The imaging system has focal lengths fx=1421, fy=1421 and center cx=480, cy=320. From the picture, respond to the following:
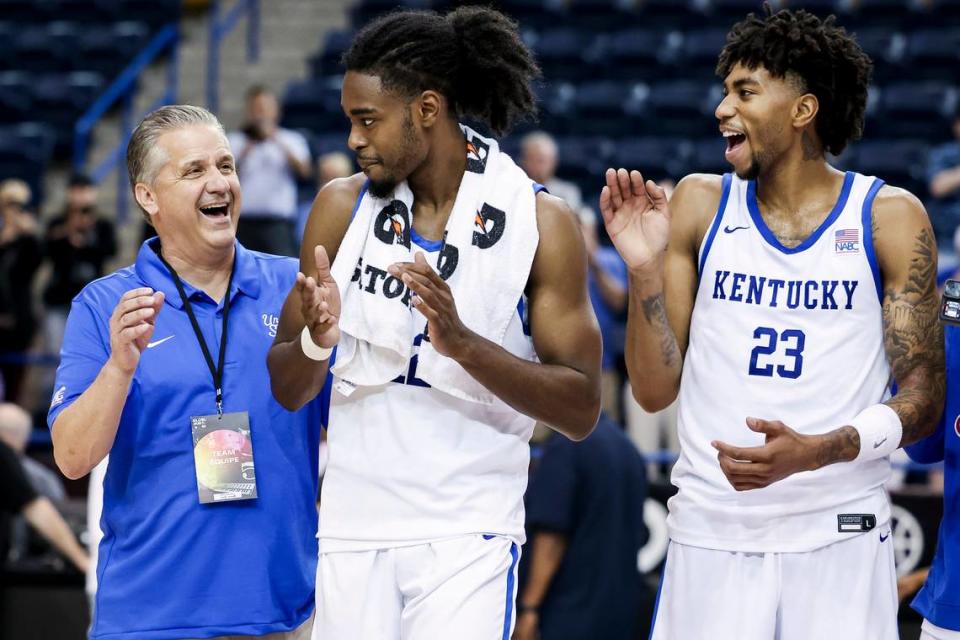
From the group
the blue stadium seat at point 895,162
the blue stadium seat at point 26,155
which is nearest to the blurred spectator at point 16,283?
the blue stadium seat at point 26,155

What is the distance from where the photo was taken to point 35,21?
1535cm

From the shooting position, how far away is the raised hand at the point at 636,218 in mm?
3557

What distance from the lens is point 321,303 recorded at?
3250 mm

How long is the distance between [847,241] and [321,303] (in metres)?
1.34

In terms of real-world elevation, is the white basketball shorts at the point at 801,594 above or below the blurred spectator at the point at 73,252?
below

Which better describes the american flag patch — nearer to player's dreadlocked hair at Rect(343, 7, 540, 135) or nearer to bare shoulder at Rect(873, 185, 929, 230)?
bare shoulder at Rect(873, 185, 929, 230)

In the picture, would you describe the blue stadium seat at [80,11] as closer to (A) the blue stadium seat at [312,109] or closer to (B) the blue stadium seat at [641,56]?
(A) the blue stadium seat at [312,109]

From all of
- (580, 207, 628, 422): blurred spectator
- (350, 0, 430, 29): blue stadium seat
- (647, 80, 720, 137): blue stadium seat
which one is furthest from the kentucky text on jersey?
(350, 0, 430, 29): blue stadium seat

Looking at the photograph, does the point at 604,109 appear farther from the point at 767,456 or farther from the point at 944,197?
the point at 767,456

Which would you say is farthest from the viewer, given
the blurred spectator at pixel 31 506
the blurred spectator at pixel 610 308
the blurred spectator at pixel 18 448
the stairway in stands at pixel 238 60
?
the stairway in stands at pixel 238 60

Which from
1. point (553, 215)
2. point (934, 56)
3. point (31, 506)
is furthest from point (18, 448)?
point (934, 56)

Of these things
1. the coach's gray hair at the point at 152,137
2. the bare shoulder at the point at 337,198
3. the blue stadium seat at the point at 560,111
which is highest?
the blue stadium seat at the point at 560,111

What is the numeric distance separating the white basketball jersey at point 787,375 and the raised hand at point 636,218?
198mm

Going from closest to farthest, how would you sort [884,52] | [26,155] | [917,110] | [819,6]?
[917,110]
[884,52]
[819,6]
[26,155]
